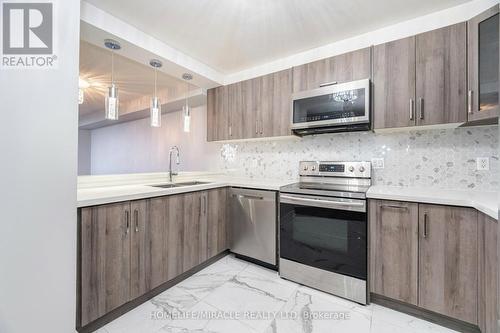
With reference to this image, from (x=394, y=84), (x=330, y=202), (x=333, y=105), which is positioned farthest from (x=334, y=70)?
(x=330, y=202)

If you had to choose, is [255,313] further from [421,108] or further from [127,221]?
[421,108]

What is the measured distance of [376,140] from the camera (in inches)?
88.6

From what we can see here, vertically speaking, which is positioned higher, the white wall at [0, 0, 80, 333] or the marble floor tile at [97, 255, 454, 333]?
the white wall at [0, 0, 80, 333]

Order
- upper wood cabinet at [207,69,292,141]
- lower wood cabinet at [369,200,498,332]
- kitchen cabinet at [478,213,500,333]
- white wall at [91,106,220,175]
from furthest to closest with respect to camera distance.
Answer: white wall at [91,106,220,175]
upper wood cabinet at [207,69,292,141]
lower wood cabinet at [369,200,498,332]
kitchen cabinet at [478,213,500,333]

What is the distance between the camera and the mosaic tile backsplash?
182 centimetres

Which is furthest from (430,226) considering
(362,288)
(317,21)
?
(317,21)

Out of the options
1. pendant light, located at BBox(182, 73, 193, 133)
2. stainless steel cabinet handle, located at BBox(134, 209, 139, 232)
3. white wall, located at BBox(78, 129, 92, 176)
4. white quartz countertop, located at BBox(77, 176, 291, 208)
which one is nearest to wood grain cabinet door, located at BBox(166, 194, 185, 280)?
white quartz countertop, located at BBox(77, 176, 291, 208)

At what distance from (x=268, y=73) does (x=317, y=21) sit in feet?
3.07

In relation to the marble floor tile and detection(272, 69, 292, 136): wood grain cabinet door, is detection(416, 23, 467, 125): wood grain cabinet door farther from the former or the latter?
the marble floor tile

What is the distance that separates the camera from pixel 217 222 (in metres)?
2.51

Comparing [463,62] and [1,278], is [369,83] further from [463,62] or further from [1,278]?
[1,278]

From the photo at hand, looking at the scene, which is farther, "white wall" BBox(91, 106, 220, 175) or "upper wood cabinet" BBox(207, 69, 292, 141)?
"white wall" BBox(91, 106, 220, 175)

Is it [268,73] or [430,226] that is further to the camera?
[268,73]

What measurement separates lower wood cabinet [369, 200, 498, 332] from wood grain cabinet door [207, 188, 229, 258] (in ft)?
5.04
